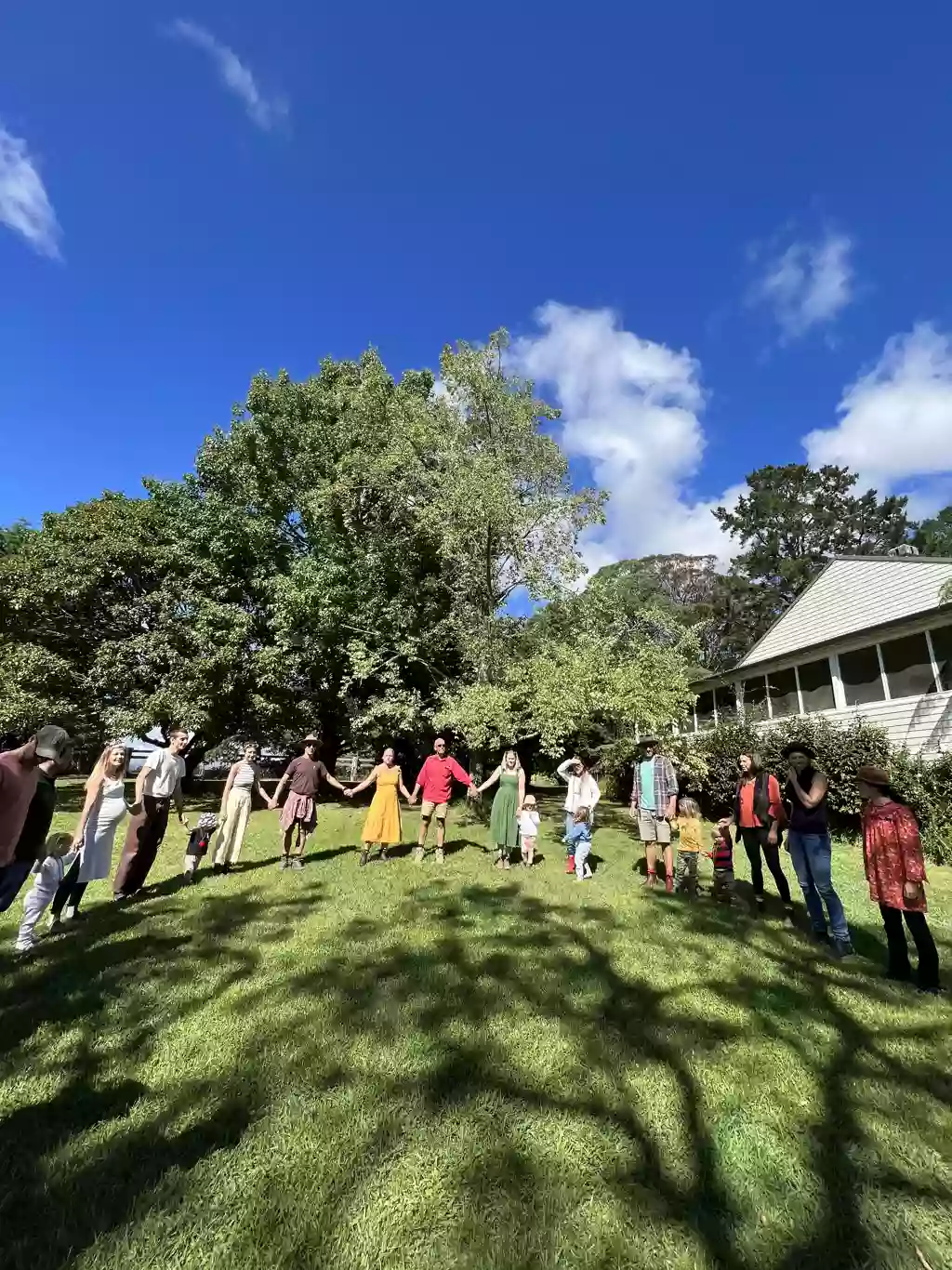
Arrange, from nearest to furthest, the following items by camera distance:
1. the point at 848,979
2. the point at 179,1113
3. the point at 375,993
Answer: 1. the point at 179,1113
2. the point at 375,993
3. the point at 848,979

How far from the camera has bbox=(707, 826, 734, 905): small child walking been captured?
7250 mm

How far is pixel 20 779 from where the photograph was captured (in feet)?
13.5

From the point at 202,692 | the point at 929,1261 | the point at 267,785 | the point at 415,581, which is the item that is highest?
the point at 415,581

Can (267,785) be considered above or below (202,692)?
below

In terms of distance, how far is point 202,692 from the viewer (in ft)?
58.5

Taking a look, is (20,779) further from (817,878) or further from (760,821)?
(760,821)

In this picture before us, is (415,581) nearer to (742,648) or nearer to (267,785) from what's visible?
(267,785)

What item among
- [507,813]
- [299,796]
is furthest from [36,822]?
[507,813]

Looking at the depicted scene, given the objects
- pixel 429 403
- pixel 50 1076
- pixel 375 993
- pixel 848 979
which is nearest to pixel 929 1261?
pixel 848 979

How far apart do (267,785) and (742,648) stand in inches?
1348

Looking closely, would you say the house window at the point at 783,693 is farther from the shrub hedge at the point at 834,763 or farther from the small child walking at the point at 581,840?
the small child walking at the point at 581,840

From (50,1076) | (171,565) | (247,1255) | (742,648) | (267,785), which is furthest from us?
(742,648)

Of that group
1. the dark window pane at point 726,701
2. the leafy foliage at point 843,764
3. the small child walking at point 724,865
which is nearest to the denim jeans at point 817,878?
the small child walking at point 724,865

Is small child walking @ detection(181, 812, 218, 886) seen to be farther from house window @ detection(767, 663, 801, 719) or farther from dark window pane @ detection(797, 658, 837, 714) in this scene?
house window @ detection(767, 663, 801, 719)
